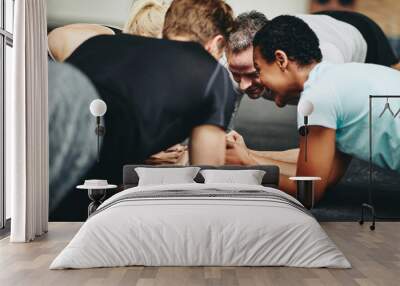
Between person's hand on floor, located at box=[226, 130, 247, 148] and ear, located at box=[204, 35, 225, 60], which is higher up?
ear, located at box=[204, 35, 225, 60]

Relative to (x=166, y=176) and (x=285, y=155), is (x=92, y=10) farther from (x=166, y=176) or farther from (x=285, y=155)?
(x=285, y=155)

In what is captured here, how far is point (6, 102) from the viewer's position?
7000 mm

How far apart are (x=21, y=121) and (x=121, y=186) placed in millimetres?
2016

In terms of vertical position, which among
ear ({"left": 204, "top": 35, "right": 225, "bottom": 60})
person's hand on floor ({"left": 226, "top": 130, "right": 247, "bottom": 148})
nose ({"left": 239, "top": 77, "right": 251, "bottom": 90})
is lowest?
person's hand on floor ({"left": 226, "top": 130, "right": 247, "bottom": 148})

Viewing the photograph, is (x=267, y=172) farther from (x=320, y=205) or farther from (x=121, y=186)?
(x=121, y=186)

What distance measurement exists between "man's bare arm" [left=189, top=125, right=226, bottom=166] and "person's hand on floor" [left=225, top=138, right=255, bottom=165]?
0.22 ft

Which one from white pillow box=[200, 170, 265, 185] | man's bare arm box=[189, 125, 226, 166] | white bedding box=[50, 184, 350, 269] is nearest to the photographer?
white bedding box=[50, 184, 350, 269]

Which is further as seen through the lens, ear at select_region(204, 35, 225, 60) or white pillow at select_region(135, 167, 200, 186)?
ear at select_region(204, 35, 225, 60)

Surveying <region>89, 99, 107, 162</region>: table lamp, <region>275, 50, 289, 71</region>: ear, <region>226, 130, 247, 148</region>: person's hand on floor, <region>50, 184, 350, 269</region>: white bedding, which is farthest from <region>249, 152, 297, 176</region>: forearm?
<region>50, 184, 350, 269</region>: white bedding

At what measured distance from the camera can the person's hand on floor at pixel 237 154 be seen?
7.81 metres

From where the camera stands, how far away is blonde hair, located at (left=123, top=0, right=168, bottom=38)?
788 cm

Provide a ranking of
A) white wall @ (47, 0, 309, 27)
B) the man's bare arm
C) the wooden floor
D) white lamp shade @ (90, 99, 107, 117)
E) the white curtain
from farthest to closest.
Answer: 1. white wall @ (47, 0, 309, 27)
2. the man's bare arm
3. white lamp shade @ (90, 99, 107, 117)
4. the white curtain
5. the wooden floor

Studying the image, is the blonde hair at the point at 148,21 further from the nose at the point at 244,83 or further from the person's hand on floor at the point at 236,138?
the person's hand on floor at the point at 236,138

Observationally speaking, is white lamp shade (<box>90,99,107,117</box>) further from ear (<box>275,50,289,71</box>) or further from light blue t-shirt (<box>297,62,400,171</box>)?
light blue t-shirt (<box>297,62,400,171</box>)
